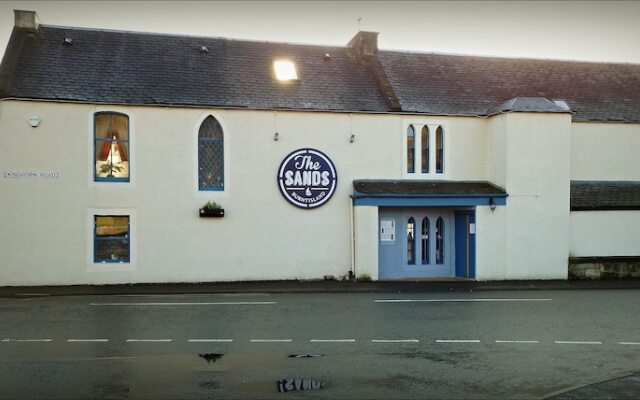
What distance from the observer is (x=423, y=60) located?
24.6 metres

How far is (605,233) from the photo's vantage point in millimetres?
21656

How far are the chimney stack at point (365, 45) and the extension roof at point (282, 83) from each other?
0.56 feet

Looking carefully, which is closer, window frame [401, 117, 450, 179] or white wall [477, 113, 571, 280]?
white wall [477, 113, 571, 280]

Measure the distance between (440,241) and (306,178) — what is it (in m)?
5.26

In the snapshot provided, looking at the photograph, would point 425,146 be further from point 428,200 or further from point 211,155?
point 211,155

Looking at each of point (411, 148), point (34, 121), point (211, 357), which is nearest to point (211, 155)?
point (34, 121)

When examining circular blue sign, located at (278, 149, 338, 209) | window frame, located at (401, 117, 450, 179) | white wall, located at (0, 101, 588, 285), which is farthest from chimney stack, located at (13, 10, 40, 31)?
window frame, located at (401, 117, 450, 179)

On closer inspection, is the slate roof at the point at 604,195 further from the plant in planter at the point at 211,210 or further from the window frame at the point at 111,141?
the window frame at the point at 111,141

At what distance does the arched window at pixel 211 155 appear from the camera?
65.4 ft

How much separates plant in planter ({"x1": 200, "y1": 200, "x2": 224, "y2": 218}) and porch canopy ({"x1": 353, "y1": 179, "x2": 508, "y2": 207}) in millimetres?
4246

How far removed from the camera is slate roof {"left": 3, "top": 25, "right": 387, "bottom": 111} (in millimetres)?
19438

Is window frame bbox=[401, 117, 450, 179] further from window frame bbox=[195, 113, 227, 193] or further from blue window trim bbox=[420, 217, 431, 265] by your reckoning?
window frame bbox=[195, 113, 227, 193]

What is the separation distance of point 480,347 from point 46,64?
1600 cm

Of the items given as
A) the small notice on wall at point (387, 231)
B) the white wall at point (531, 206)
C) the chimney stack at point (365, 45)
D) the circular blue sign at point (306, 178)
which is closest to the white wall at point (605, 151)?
the white wall at point (531, 206)
